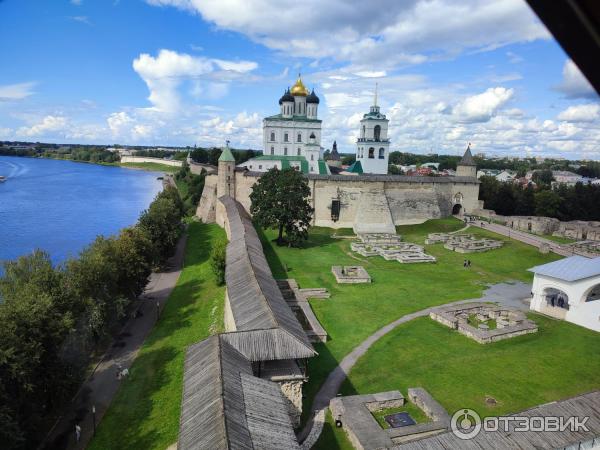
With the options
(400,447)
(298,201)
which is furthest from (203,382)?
(298,201)

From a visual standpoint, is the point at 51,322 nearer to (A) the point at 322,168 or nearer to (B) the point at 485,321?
(B) the point at 485,321

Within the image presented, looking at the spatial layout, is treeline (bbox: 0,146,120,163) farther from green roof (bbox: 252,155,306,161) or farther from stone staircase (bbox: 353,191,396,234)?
stone staircase (bbox: 353,191,396,234)

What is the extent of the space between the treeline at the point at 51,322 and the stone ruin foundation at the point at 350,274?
960 centimetres

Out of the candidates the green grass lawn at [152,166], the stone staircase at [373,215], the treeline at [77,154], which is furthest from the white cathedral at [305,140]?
the treeline at [77,154]

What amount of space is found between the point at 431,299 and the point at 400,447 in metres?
11.3

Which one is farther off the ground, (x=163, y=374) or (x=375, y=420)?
(x=375, y=420)

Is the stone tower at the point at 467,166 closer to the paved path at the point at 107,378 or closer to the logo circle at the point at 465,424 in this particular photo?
the paved path at the point at 107,378

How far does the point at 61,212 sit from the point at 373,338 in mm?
40239

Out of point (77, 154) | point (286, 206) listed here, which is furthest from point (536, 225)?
point (77, 154)

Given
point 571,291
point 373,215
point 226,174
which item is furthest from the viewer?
point 226,174

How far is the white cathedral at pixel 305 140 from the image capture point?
4422 centimetres

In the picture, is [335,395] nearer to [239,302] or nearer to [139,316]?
[239,302]

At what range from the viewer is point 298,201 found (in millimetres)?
27484

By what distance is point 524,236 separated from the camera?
30953mm
